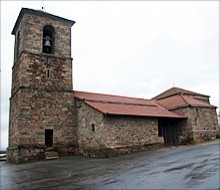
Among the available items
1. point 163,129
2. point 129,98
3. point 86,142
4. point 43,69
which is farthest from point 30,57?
point 163,129

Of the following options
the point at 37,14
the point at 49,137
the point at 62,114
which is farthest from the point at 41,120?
the point at 37,14

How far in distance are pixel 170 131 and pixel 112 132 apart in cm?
678

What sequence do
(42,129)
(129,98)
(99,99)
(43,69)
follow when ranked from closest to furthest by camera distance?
(42,129) < (43,69) < (99,99) < (129,98)

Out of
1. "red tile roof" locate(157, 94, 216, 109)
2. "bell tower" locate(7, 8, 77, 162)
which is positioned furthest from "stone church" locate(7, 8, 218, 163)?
"red tile roof" locate(157, 94, 216, 109)

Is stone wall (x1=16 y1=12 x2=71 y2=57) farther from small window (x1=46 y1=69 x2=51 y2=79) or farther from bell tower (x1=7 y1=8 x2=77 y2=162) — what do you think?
small window (x1=46 y1=69 x2=51 y2=79)

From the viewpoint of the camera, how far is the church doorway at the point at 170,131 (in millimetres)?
19906

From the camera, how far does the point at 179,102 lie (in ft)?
71.2

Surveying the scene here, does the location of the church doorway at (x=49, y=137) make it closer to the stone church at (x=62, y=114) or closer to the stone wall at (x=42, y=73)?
the stone church at (x=62, y=114)

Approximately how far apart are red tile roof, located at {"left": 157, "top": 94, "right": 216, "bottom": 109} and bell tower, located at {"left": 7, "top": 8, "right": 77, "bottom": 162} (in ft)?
29.7

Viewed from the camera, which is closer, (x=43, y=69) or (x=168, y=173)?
(x=168, y=173)

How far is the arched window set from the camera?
18172mm

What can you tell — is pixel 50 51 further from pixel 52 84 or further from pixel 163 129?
pixel 163 129

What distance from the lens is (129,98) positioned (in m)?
22.1

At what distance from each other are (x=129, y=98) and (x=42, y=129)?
8655 mm
